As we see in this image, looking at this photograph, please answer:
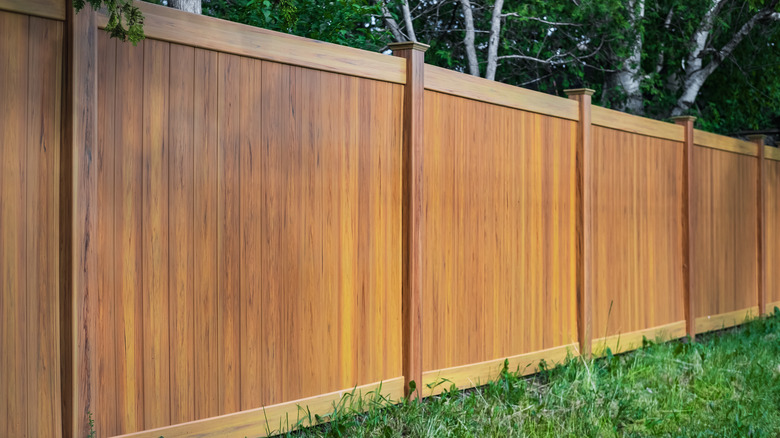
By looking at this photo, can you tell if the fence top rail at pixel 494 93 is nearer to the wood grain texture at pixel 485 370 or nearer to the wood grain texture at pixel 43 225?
the wood grain texture at pixel 485 370

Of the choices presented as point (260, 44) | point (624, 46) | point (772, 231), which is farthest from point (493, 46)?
point (260, 44)

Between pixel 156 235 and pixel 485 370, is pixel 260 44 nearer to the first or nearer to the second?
pixel 156 235

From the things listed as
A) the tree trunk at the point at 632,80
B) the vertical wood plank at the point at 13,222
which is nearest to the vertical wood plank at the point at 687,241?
the tree trunk at the point at 632,80

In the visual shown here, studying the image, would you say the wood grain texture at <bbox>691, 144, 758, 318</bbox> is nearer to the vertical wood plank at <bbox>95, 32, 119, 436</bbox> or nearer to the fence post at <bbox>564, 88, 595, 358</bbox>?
the fence post at <bbox>564, 88, 595, 358</bbox>

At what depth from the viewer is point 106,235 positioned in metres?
3.11

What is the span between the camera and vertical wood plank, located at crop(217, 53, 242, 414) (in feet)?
11.5

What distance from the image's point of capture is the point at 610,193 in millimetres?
6234

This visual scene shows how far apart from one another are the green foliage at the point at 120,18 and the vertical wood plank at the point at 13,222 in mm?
248

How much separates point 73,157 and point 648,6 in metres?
9.39

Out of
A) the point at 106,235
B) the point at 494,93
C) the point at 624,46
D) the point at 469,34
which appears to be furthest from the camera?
the point at 624,46

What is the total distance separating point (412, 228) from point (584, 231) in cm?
196

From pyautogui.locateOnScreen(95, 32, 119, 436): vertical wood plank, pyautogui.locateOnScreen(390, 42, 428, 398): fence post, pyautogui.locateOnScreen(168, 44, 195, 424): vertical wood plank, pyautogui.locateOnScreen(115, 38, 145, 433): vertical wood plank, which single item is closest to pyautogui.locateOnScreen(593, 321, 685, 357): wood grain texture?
pyautogui.locateOnScreen(390, 42, 428, 398): fence post

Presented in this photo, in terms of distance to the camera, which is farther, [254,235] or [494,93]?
[494,93]

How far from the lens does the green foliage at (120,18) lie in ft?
9.55
